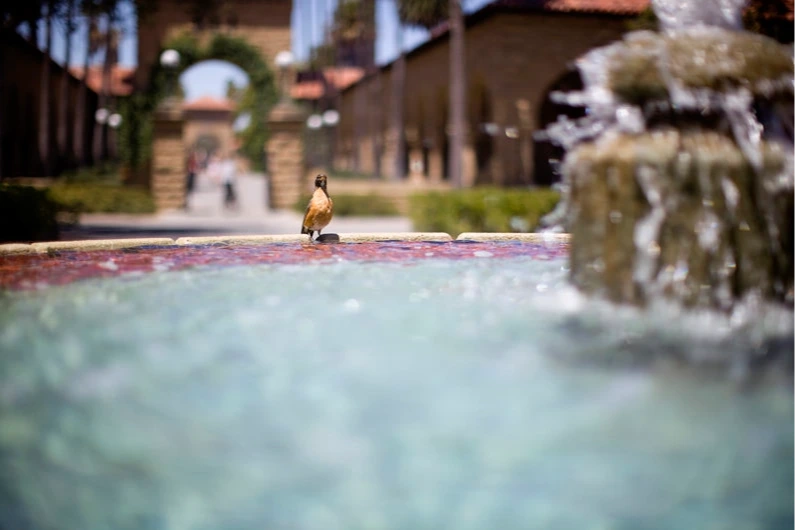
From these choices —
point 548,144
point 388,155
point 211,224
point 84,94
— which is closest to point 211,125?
point 388,155

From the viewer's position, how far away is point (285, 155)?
2203 centimetres

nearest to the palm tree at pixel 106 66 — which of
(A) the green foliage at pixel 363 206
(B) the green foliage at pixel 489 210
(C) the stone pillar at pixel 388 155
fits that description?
(B) the green foliage at pixel 489 210

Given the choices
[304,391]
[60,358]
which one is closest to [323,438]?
[304,391]

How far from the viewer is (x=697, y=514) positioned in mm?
2396

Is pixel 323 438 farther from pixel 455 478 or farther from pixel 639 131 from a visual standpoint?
pixel 639 131

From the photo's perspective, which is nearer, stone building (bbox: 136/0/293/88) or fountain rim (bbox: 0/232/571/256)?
fountain rim (bbox: 0/232/571/256)

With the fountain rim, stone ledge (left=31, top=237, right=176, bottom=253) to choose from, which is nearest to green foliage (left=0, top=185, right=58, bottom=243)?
the fountain rim

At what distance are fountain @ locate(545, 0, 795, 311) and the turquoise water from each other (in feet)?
1.22

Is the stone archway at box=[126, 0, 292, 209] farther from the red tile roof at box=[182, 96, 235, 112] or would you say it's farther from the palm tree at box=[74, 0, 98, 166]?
the red tile roof at box=[182, 96, 235, 112]

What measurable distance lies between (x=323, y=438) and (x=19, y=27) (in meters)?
12.8

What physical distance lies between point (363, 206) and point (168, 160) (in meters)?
5.55

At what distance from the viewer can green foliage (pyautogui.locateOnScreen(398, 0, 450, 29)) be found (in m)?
37.6

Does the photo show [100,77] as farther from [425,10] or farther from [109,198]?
[109,198]

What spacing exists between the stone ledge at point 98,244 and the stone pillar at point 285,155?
15.5 m
